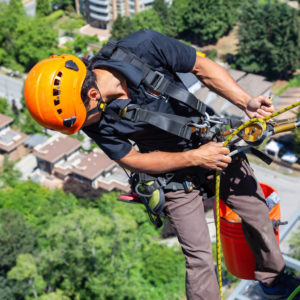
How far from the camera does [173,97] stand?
4.20m

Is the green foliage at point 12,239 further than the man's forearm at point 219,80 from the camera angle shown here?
Yes

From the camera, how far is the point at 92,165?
86.4 ft

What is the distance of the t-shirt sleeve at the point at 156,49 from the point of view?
414cm

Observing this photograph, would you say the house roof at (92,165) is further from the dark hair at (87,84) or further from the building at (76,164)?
the dark hair at (87,84)

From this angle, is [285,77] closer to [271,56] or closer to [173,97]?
[271,56]

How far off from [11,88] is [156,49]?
3298 centimetres

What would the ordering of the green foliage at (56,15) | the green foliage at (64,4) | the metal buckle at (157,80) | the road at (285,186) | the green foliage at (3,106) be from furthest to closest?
the green foliage at (64,4) < the green foliage at (56,15) < the green foliage at (3,106) < the road at (285,186) < the metal buckle at (157,80)

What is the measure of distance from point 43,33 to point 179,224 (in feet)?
Result: 118

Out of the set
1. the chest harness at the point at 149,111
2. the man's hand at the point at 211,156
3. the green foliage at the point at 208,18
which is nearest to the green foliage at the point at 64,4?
the green foliage at the point at 208,18

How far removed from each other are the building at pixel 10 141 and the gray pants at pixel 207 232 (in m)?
25.6

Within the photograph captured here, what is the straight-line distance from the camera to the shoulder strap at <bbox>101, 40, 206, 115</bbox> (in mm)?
4035

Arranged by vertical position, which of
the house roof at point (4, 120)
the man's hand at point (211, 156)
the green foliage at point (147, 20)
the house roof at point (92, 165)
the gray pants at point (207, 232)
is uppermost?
the man's hand at point (211, 156)

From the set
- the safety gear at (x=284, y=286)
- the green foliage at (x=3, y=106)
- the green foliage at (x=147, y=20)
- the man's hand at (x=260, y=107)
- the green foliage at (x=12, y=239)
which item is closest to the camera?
the man's hand at (x=260, y=107)

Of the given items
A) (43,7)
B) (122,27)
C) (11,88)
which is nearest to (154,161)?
(11,88)
